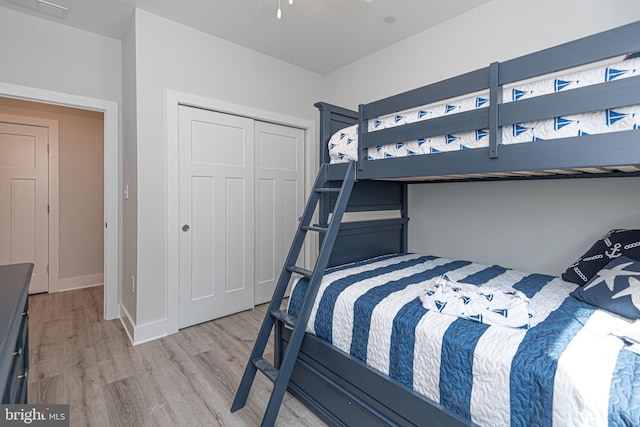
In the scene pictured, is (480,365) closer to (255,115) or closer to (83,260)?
(255,115)

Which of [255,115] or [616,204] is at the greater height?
[255,115]

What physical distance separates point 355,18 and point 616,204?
2.23 metres

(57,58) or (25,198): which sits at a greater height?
(57,58)

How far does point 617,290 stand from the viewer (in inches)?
54.7

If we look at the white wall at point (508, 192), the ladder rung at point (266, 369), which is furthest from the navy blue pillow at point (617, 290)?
the ladder rung at point (266, 369)

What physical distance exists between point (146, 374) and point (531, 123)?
2570 mm

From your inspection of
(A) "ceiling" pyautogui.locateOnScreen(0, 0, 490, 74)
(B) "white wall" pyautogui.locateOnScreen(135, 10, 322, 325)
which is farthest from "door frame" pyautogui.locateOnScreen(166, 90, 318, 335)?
(A) "ceiling" pyautogui.locateOnScreen(0, 0, 490, 74)

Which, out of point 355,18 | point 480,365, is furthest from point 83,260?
point 480,365

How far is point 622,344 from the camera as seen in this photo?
1092mm

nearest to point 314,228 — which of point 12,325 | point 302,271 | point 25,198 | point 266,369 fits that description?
point 302,271

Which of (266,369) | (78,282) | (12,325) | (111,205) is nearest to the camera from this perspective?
(12,325)

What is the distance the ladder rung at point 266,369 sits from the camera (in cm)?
159

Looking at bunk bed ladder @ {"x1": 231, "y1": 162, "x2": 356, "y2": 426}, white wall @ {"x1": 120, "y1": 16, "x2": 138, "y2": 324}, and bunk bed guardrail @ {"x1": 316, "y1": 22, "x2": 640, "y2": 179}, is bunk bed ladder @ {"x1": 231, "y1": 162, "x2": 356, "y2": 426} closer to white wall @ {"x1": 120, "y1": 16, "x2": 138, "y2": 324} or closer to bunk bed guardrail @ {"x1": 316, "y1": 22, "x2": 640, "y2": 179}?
bunk bed guardrail @ {"x1": 316, "y1": 22, "x2": 640, "y2": 179}

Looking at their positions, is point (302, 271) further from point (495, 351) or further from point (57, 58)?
point (57, 58)
